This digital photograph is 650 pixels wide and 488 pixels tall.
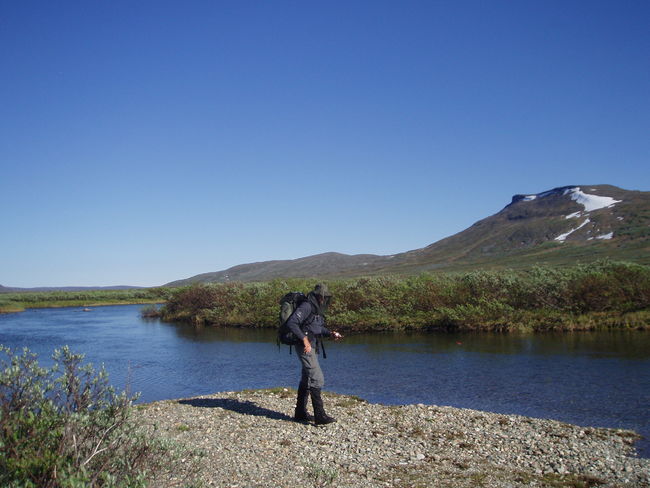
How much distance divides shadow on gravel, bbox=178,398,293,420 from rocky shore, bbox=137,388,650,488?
0.05 metres

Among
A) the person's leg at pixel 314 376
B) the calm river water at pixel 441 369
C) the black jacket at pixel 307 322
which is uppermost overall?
the black jacket at pixel 307 322

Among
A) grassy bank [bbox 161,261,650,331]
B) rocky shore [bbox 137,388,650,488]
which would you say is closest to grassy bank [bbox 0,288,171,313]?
grassy bank [bbox 161,261,650,331]

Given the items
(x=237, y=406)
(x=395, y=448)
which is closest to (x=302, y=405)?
(x=395, y=448)

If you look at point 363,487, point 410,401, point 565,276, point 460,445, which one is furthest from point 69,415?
point 565,276

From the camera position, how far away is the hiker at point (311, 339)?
1149cm

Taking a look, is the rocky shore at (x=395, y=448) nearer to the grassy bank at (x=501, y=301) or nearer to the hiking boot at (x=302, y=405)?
the hiking boot at (x=302, y=405)

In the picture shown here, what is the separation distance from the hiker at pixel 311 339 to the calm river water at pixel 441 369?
343 cm

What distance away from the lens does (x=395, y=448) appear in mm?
10547

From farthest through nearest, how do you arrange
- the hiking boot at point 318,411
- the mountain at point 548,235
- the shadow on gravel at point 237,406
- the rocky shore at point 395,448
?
the mountain at point 548,235, the shadow on gravel at point 237,406, the hiking boot at point 318,411, the rocky shore at point 395,448

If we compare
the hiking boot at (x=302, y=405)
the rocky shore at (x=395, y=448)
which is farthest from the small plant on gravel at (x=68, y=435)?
the hiking boot at (x=302, y=405)

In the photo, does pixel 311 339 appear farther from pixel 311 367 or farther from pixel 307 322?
pixel 311 367

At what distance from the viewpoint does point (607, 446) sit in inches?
430

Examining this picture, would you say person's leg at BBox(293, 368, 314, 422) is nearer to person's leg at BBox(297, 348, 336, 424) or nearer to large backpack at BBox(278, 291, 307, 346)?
person's leg at BBox(297, 348, 336, 424)

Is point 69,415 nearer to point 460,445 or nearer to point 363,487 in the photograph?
point 363,487
